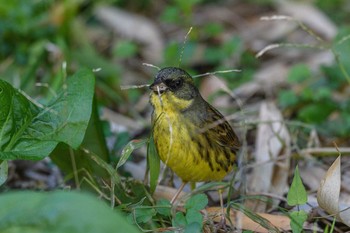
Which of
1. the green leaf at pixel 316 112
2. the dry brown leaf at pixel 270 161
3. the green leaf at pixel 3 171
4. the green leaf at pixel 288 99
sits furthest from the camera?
the green leaf at pixel 288 99

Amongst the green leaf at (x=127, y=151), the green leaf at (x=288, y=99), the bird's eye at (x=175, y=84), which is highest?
the bird's eye at (x=175, y=84)

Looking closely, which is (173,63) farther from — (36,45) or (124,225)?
(124,225)

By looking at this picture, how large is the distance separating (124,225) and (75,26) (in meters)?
4.48

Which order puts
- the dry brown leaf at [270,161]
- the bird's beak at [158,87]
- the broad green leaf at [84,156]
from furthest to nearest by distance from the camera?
the dry brown leaf at [270,161] < the broad green leaf at [84,156] < the bird's beak at [158,87]

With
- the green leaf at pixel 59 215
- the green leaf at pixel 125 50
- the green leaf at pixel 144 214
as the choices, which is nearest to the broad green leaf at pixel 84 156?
the green leaf at pixel 144 214

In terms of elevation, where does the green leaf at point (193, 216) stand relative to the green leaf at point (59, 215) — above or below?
below

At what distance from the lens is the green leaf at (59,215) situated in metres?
2.35

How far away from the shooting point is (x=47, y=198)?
95.9 inches

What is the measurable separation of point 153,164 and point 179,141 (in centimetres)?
18

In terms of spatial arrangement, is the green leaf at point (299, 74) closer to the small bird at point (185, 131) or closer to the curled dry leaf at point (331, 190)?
the small bird at point (185, 131)

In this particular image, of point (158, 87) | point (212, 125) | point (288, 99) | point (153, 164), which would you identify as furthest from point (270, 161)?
point (288, 99)

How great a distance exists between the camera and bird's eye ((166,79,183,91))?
13.0ft

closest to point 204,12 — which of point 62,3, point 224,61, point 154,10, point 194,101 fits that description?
point 154,10

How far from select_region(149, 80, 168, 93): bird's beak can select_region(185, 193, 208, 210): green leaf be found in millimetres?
675
